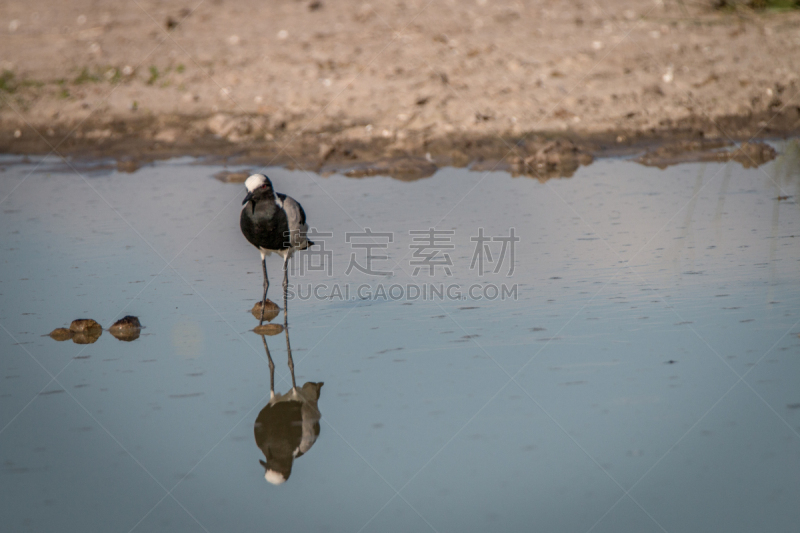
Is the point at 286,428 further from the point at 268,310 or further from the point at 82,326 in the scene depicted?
the point at 82,326

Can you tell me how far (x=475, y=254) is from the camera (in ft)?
20.2

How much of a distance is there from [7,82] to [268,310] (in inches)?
342

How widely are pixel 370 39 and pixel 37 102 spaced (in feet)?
15.7

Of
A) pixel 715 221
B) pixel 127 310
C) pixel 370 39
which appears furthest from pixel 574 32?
pixel 127 310

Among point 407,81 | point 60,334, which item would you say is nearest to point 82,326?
point 60,334

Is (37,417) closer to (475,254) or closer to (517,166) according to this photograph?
(475,254)

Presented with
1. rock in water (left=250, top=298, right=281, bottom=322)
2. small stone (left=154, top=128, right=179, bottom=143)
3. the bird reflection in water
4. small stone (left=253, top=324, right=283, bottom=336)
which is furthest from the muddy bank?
the bird reflection in water

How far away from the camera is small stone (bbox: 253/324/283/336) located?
5.05m

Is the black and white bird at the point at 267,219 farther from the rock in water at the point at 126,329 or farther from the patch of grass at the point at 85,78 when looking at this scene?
the patch of grass at the point at 85,78

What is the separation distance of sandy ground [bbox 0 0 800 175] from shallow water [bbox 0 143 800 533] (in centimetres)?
234

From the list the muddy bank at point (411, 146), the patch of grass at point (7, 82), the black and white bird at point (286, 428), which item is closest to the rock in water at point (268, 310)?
the black and white bird at point (286, 428)

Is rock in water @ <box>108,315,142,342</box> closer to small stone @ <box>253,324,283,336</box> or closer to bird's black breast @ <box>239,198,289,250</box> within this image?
small stone @ <box>253,324,283,336</box>

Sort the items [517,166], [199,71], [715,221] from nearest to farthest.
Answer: [715,221]
[517,166]
[199,71]

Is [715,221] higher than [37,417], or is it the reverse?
[37,417]
